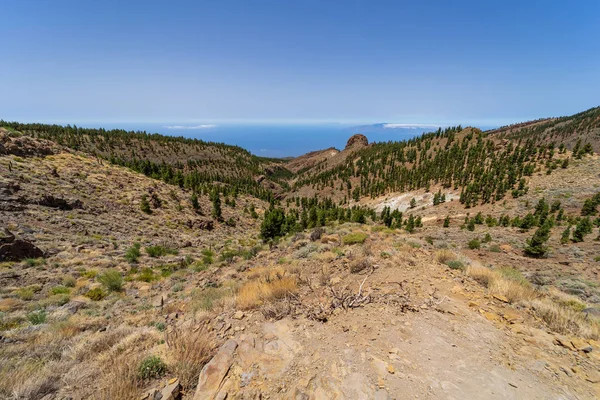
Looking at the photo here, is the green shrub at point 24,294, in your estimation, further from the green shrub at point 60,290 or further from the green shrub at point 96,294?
the green shrub at point 96,294

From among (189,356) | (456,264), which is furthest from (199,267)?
(456,264)

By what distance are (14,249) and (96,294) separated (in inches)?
268

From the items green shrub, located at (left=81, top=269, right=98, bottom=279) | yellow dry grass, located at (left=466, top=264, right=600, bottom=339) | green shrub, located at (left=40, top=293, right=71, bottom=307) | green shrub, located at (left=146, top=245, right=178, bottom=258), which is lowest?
green shrub, located at (left=146, top=245, right=178, bottom=258)

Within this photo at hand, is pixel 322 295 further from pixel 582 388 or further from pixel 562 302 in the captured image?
pixel 562 302

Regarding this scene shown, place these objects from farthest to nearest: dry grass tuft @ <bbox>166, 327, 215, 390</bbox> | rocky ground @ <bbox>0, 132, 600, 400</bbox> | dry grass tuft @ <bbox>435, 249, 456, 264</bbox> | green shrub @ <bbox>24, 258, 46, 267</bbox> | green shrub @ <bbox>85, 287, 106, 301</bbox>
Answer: green shrub @ <bbox>24, 258, 46, 267</bbox> → green shrub @ <bbox>85, 287, 106, 301</bbox> → dry grass tuft @ <bbox>435, 249, 456, 264</bbox> → dry grass tuft @ <bbox>166, 327, 215, 390</bbox> → rocky ground @ <bbox>0, 132, 600, 400</bbox>

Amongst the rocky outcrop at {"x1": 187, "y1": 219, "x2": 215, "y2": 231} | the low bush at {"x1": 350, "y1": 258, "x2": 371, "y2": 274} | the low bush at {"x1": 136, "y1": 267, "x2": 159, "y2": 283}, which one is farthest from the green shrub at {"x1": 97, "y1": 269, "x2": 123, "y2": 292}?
the rocky outcrop at {"x1": 187, "y1": 219, "x2": 215, "y2": 231}

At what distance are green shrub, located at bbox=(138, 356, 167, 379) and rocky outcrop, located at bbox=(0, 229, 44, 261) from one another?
1526 cm

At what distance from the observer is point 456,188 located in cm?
4756

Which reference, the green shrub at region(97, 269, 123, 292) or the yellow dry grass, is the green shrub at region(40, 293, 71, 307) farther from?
the yellow dry grass

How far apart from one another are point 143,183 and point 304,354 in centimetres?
4119

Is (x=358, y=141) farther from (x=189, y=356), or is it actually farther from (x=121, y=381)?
(x=121, y=381)

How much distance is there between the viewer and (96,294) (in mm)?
10617

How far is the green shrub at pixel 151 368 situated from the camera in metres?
3.93

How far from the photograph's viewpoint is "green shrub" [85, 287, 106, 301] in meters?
10.5
